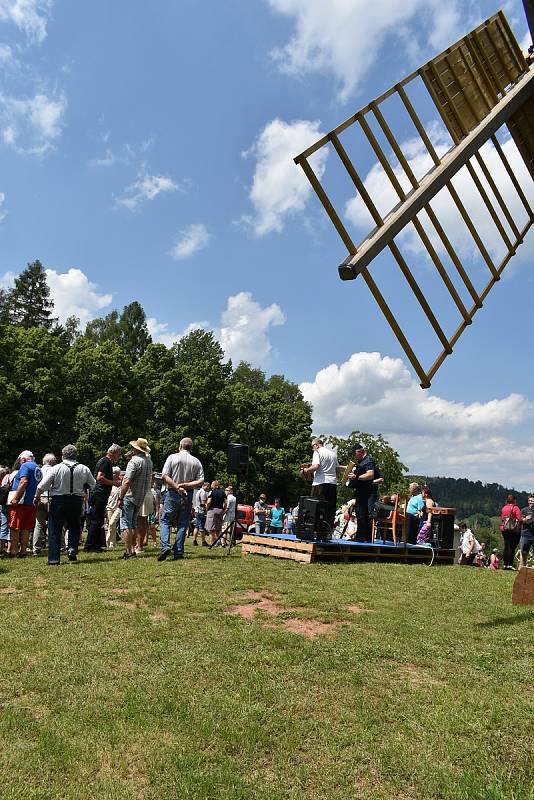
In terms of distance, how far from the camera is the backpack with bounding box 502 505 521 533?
13762 millimetres

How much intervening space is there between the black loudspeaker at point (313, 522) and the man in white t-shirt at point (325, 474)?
25 centimetres

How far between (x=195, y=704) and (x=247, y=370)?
72601 mm

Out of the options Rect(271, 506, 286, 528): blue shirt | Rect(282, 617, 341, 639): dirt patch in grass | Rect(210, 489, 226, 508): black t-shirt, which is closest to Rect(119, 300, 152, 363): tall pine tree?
Rect(271, 506, 286, 528): blue shirt

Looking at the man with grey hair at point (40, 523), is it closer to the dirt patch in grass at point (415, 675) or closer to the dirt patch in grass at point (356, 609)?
the dirt patch in grass at point (356, 609)

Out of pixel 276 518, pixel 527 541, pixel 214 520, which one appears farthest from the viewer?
pixel 276 518

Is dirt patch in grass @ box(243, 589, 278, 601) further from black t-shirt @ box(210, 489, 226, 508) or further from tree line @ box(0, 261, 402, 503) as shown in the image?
tree line @ box(0, 261, 402, 503)

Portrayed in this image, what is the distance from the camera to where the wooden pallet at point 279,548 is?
11.0 meters

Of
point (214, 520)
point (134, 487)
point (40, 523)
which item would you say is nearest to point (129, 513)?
point (134, 487)

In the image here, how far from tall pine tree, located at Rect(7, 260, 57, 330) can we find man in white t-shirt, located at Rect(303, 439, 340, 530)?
55.0 metres

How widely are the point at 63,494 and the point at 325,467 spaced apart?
4.88m

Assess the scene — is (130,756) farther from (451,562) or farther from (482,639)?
(451,562)

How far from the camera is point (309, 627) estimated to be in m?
6.31

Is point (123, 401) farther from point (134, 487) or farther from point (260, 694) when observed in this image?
point (260, 694)

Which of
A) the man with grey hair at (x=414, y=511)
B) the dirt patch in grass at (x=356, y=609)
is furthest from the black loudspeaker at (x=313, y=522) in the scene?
the dirt patch in grass at (x=356, y=609)
